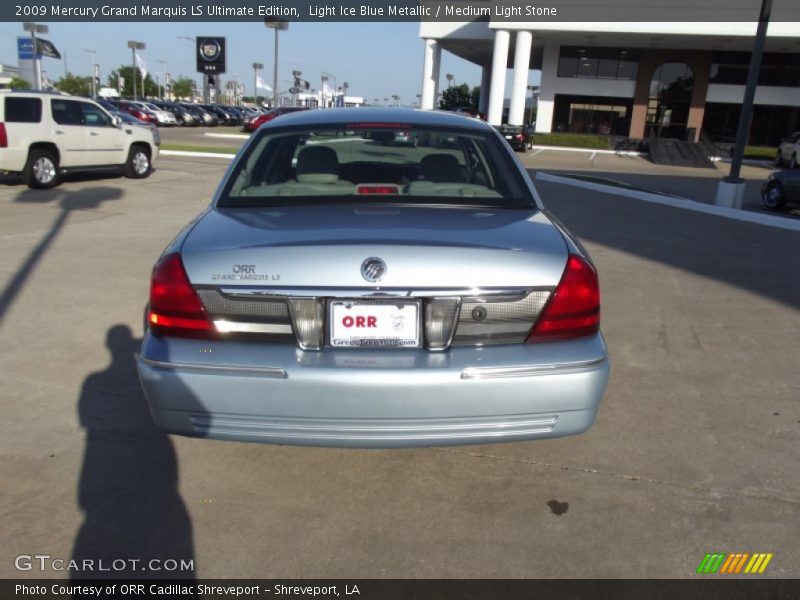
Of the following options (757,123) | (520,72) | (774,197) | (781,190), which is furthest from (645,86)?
(781,190)

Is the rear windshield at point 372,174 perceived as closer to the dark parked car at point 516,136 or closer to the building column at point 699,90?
the dark parked car at point 516,136

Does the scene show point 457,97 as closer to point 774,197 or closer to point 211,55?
point 211,55

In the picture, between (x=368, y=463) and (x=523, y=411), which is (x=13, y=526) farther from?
(x=523, y=411)

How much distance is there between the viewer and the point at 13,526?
9.56 feet

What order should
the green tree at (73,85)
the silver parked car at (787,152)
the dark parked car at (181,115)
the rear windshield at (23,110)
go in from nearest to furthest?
the rear windshield at (23,110) → the silver parked car at (787,152) → the dark parked car at (181,115) → the green tree at (73,85)

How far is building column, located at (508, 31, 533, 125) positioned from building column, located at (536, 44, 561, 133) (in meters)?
3.66

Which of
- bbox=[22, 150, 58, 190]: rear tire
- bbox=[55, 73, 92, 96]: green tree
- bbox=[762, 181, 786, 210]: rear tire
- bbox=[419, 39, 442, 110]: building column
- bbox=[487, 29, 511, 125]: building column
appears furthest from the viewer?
bbox=[55, 73, 92, 96]: green tree

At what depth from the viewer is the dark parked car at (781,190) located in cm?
1409

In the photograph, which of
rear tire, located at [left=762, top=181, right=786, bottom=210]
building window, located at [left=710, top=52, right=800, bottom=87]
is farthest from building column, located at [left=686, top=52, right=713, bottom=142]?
rear tire, located at [left=762, top=181, right=786, bottom=210]

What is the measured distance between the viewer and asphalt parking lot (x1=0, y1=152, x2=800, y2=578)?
9.23ft

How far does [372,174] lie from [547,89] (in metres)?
43.3

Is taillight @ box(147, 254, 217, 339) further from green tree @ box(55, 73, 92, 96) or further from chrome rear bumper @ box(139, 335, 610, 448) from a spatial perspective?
green tree @ box(55, 73, 92, 96)

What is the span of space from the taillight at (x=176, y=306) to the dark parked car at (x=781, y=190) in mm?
14296

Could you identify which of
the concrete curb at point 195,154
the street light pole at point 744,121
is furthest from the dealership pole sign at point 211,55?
the street light pole at point 744,121
